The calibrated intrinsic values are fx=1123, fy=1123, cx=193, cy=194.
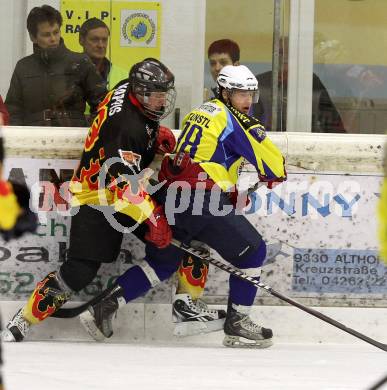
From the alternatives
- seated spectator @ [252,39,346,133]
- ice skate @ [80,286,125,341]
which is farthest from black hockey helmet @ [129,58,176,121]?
ice skate @ [80,286,125,341]

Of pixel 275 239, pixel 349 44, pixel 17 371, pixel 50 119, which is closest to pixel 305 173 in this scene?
pixel 275 239

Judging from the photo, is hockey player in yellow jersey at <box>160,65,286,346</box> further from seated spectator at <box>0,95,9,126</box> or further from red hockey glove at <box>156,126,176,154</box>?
seated spectator at <box>0,95,9,126</box>

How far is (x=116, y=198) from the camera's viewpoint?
5.25 metres

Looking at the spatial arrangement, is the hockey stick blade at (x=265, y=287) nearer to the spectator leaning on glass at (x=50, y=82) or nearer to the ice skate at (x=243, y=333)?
the ice skate at (x=243, y=333)

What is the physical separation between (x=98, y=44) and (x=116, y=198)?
3.19ft

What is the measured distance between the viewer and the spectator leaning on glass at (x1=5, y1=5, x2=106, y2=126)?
18.9 ft

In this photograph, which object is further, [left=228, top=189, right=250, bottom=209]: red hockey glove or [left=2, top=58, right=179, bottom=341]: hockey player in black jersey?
[left=228, top=189, right=250, bottom=209]: red hockey glove

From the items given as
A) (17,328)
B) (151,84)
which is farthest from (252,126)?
(17,328)

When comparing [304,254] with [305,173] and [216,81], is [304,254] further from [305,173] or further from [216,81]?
[216,81]

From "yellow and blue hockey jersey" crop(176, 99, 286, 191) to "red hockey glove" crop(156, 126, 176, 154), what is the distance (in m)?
0.21

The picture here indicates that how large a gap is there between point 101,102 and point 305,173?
1090 millimetres

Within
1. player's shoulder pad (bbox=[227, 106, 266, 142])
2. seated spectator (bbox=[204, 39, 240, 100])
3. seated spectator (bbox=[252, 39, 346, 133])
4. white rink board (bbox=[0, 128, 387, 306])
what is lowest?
white rink board (bbox=[0, 128, 387, 306])

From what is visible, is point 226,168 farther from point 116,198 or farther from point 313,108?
point 313,108

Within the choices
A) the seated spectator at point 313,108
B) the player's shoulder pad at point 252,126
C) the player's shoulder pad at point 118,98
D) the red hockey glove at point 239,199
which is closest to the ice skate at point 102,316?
the red hockey glove at point 239,199
